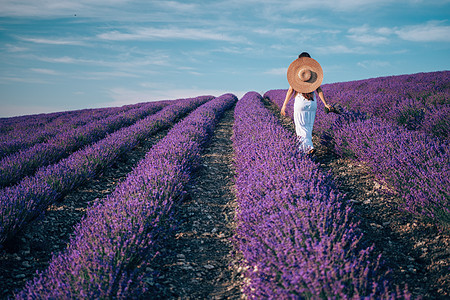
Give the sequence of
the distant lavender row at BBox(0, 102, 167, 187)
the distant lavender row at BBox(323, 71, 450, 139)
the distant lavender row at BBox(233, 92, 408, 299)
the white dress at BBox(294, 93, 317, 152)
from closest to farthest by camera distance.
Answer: the distant lavender row at BBox(233, 92, 408, 299) → the distant lavender row at BBox(0, 102, 167, 187) → the white dress at BBox(294, 93, 317, 152) → the distant lavender row at BBox(323, 71, 450, 139)

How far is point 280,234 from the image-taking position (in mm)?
1874

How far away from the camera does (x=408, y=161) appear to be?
3.13m

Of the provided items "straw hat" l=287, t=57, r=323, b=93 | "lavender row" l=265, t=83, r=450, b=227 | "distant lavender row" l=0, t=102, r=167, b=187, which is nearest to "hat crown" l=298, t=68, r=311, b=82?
"straw hat" l=287, t=57, r=323, b=93

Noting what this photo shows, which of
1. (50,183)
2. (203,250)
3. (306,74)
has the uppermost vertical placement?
(306,74)

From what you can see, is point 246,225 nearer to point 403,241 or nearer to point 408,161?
point 403,241

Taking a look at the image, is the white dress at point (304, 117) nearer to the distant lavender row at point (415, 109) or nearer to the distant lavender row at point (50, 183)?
the distant lavender row at point (415, 109)

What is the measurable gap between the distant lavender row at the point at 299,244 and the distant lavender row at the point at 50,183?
7.52 feet

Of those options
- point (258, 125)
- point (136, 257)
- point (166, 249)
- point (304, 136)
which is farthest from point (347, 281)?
point (258, 125)

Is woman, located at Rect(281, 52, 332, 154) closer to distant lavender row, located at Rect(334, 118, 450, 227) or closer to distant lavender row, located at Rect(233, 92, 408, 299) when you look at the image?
distant lavender row, located at Rect(334, 118, 450, 227)

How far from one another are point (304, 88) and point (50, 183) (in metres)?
4.09

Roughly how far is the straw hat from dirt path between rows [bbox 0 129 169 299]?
3.57 metres

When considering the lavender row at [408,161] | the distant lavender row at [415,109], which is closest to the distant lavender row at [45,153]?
the lavender row at [408,161]

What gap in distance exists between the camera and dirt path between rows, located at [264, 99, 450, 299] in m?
2.12

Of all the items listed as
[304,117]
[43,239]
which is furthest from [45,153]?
[304,117]
